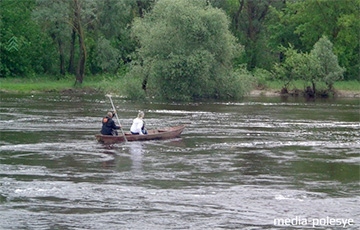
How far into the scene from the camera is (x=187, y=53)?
5388cm

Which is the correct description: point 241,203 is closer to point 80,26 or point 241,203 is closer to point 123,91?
point 123,91

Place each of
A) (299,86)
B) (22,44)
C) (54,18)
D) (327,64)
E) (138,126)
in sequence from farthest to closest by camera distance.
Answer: (22,44) < (299,86) < (327,64) < (54,18) < (138,126)

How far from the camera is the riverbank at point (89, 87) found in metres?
61.7

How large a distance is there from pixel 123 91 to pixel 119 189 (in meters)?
36.3

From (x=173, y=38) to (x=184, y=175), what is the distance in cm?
3363

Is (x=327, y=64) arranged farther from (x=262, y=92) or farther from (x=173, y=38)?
(x=173, y=38)

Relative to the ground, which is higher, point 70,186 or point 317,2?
point 317,2

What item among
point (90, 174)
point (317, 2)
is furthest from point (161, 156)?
point (317, 2)

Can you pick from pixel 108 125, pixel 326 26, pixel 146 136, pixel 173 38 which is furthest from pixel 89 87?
pixel 108 125

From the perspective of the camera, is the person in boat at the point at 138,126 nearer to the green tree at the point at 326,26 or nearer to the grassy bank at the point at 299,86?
the grassy bank at the point at 299,86

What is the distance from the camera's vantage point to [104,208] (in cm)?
1720

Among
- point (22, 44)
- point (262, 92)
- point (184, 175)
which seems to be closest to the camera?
point (184, 175)

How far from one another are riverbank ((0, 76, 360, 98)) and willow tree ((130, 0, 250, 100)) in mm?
5220

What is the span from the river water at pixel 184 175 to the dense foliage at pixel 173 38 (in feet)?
48.9
